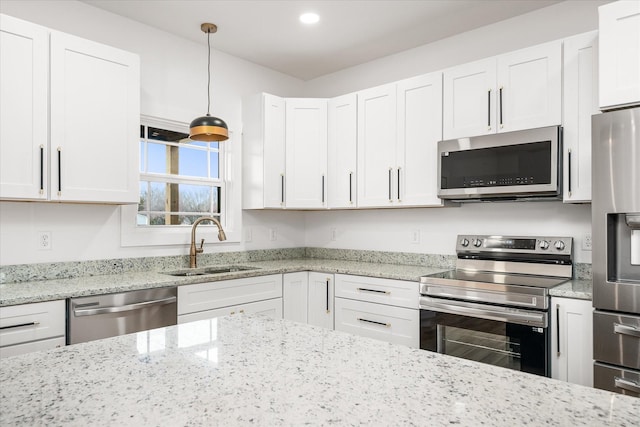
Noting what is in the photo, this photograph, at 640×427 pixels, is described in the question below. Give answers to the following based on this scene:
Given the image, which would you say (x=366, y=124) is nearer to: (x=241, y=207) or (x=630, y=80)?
(x=241, y=207)

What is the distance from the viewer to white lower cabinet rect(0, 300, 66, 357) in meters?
1.97

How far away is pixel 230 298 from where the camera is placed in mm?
2930

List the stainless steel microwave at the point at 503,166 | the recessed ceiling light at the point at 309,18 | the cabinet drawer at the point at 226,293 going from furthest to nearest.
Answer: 1. the recessed ceiling light at the point at 309,18
2. the cabinet drawer at the point at 226,293
3. the stainless steel microwave at the point at 503,166

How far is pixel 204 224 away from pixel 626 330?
2933 millimetres

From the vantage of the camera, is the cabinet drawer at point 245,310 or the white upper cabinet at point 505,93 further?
the cabinet drawer at point 245,310

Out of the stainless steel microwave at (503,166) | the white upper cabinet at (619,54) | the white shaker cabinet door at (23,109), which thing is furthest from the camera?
the stainless steel microwave at (503,166)

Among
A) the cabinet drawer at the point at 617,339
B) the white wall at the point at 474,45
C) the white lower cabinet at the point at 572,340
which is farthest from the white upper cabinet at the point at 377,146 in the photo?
the cabinet drawer at the point at 617,339

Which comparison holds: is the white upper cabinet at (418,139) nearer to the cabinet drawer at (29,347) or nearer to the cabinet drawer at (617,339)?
the cabinet drawer at (617,339)

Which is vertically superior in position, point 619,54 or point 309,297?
point 619,54

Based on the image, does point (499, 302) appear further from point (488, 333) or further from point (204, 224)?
point (204, 224)

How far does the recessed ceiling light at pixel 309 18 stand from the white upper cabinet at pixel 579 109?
163 cm

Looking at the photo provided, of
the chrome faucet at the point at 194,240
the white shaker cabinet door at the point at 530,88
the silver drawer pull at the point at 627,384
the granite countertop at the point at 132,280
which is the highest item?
the white shaker cabinet door at the point at 530,88

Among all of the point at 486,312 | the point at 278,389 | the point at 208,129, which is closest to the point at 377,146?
the point at 208,129

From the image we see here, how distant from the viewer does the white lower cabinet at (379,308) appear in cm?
283
